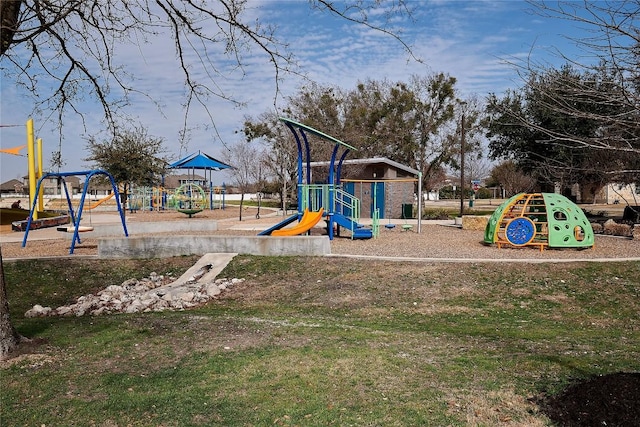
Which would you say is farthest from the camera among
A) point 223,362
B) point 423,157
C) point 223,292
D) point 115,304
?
point 423,157

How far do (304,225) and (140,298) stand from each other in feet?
21.7

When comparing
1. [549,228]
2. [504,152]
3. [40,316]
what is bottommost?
[40,316]

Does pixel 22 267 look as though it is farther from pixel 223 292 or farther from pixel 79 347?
pixel 79 347

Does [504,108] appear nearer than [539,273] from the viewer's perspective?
Yes

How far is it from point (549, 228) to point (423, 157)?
24592 millimetres

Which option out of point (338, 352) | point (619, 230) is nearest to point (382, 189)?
point (619, 230)

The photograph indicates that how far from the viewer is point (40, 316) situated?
8.35m

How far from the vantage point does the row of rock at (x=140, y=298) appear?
875cm

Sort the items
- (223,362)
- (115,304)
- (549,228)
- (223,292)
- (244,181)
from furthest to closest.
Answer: (244,181) → (549,228) → (223,292) → (115,304) → (223,362)

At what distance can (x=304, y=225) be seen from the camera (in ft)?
50.2

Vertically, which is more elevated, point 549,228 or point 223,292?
point 549,228

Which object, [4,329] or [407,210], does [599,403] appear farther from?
[407,210]

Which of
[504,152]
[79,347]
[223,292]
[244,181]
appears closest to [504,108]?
[79,347]

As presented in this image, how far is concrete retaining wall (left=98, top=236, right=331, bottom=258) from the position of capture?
42.1 feet
